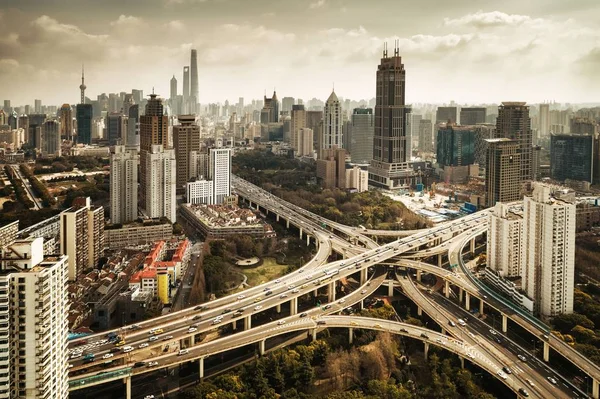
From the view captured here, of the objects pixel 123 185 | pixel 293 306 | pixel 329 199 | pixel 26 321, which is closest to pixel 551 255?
pixel 293 306

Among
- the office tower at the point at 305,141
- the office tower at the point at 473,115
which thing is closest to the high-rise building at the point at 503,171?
the office tower at the point at 473,115

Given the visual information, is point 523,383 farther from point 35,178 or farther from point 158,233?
point 35,178

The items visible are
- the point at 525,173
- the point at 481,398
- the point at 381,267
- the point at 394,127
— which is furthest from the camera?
the point at 394,127

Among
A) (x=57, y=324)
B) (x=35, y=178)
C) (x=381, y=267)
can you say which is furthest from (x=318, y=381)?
(x=35, y=178)

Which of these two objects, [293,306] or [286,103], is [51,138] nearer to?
[293,306]

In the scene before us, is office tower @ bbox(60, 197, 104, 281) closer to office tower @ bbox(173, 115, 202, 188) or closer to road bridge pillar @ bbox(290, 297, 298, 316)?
road bridge pillar @ bbox(290, 297, 298, 316)

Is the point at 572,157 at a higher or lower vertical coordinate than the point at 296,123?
lower

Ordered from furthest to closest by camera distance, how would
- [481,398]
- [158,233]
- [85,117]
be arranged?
[85,117], [158,233], [481,398]

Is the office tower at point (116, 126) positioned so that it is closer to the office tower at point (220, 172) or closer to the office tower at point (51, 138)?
the office tower at point (51, 138)
